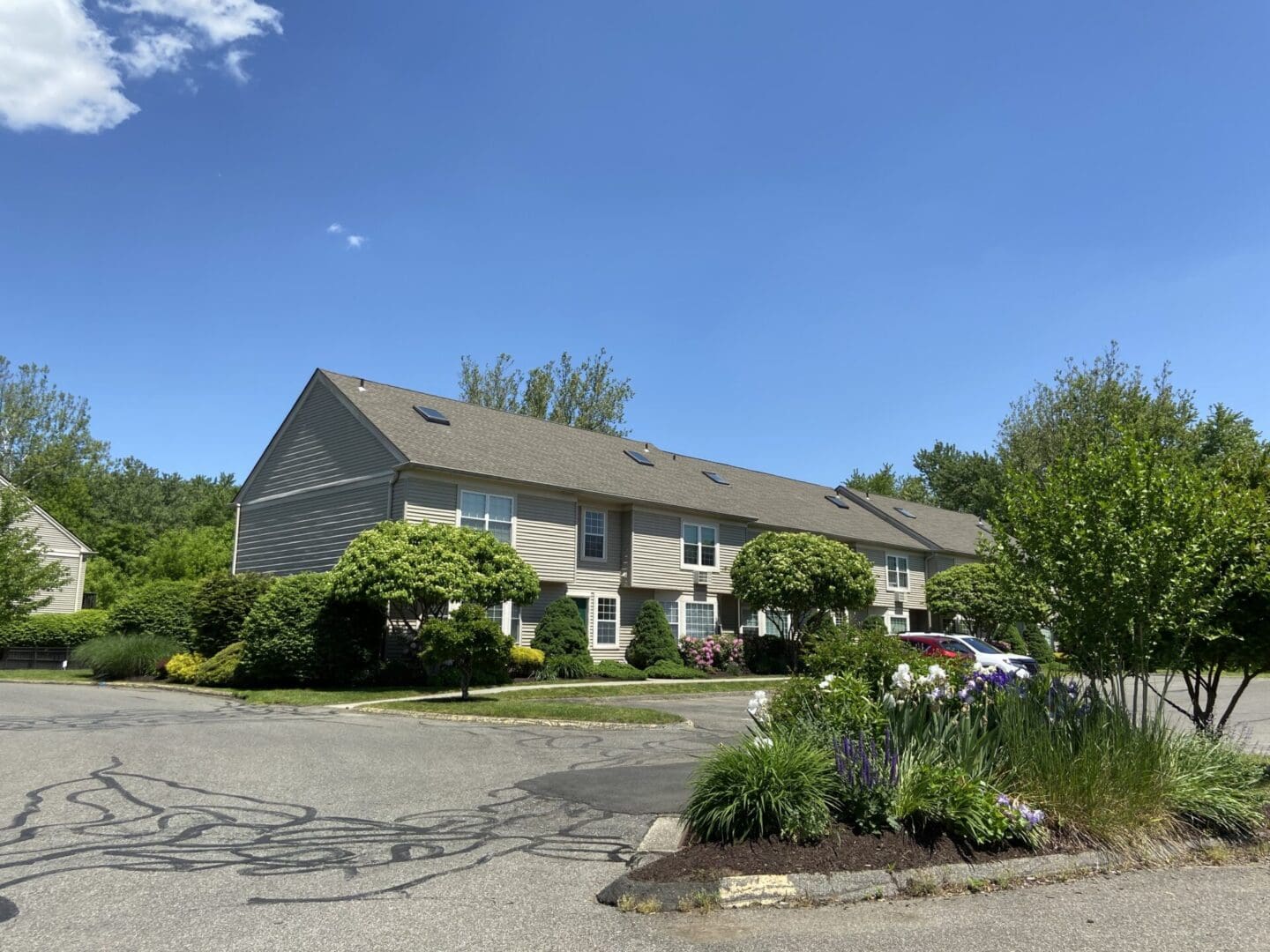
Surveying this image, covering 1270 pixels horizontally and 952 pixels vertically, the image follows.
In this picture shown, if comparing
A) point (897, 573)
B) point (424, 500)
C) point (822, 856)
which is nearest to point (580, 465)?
point (424, 500)

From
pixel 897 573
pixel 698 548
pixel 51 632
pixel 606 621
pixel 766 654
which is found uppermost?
pixel 698 548

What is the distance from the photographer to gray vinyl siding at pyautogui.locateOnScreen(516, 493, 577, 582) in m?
26.8

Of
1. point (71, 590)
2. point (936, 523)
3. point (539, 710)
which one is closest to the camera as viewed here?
point (539, 710)

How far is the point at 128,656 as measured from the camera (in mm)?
24281

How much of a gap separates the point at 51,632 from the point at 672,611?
2114 cm

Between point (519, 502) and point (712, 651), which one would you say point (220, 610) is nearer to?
point (519, 502)

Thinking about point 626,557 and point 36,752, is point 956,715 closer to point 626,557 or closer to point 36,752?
point 36,752

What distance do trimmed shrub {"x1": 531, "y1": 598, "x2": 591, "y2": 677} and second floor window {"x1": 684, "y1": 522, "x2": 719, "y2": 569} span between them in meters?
6.17

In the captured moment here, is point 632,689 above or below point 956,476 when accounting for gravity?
below

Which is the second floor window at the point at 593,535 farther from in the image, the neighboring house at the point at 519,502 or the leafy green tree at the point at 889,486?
the leafy green tree at the point at 889,486

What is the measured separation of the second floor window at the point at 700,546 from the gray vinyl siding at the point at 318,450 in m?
11.2

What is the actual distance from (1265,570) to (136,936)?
30.8 ft

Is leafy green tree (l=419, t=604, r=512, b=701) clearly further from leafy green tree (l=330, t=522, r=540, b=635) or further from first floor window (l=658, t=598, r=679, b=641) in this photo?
first floor window (l=658, t=598, r=679, b=641)

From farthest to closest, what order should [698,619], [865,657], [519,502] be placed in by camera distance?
1. [698,619]
2. [519,502]
3. [865,657]
